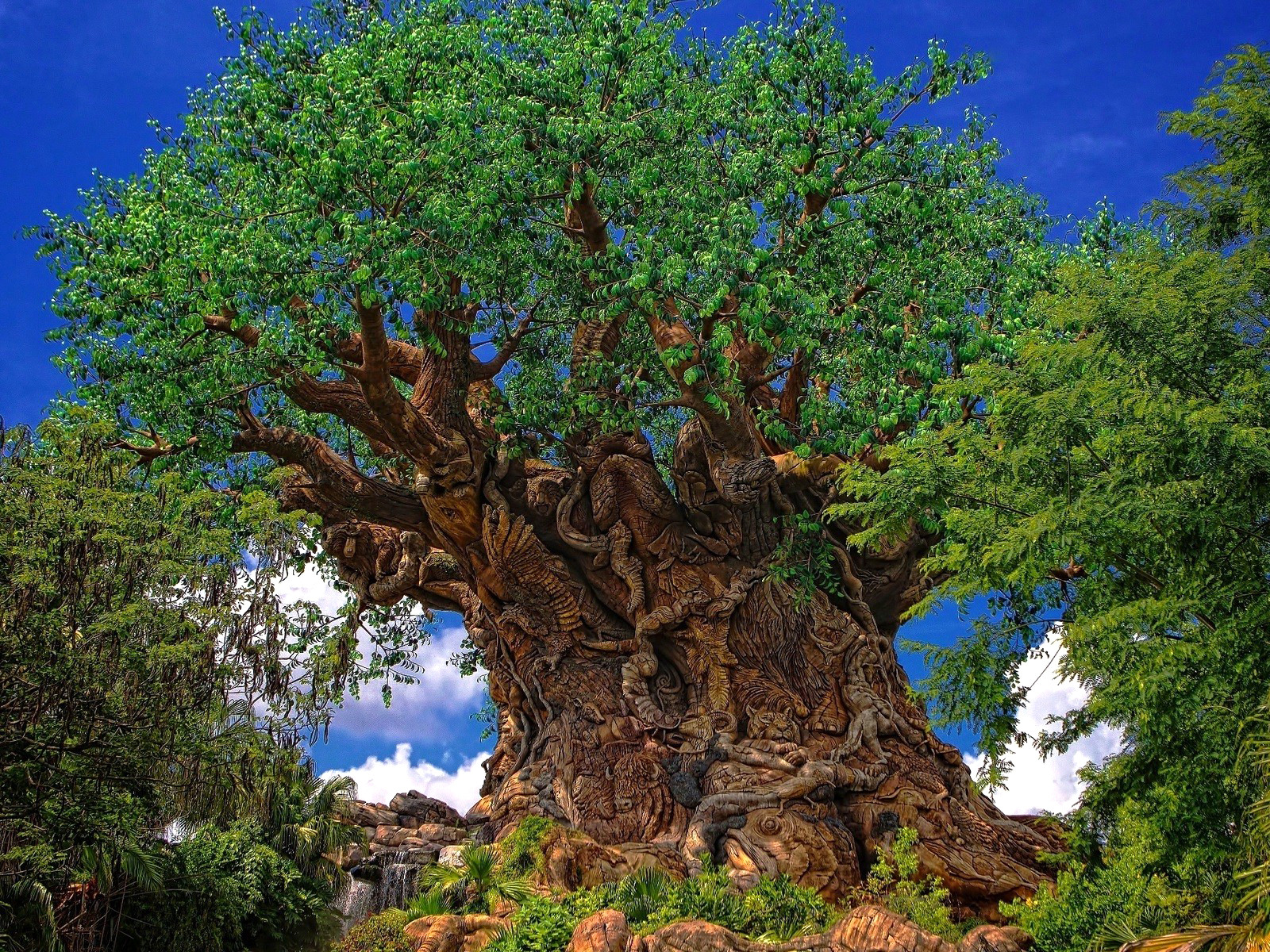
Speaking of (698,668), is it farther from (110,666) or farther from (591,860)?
(110,666)

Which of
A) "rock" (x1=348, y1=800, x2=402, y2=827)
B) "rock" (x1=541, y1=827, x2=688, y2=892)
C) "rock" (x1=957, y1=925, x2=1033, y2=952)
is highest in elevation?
"rock" (x1=348, y1=800, x2=402, y2=827)

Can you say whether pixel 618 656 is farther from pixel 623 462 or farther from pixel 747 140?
pixel 747 140

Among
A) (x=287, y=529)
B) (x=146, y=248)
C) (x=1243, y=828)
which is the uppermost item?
(x=146, y=248)

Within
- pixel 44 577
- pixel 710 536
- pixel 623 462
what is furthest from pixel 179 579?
pixel 710 536

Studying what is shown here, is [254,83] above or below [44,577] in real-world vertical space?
above

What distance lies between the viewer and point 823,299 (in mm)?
11094

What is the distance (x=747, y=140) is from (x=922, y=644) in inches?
245

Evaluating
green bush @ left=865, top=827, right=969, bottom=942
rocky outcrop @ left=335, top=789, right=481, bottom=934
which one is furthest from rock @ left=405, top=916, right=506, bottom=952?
green bush @ left=865, top=827, right=969, bottom=942

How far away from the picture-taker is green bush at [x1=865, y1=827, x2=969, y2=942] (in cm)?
961

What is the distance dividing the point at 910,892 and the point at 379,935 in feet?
18.5

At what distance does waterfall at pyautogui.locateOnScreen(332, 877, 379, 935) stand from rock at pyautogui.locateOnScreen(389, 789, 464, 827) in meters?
2.01

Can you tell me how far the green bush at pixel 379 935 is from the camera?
443 inches

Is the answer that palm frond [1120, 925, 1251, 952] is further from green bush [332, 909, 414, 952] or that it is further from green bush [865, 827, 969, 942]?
green bush [332, 909, 414, 952]

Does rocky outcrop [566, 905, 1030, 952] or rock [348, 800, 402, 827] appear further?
rock [348, 800, 402, 827]
